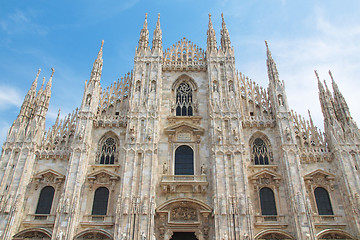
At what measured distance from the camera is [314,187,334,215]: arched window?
2072 centimetres

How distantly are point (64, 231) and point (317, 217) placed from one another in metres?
16.3

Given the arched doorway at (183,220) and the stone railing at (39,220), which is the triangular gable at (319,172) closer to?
the arched doorway at (183,220)

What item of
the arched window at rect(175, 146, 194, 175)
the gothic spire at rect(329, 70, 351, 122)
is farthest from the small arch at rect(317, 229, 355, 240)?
the arched window at rect(175, 146, 194, 175)

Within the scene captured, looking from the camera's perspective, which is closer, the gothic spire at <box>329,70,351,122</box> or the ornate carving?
the ornate carving

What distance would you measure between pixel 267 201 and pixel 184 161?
21.2 ft

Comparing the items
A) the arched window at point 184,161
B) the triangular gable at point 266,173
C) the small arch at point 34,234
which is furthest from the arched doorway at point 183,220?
the small arch at point 34,234

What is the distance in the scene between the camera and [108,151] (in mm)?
23234

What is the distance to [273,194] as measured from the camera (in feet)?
70.0

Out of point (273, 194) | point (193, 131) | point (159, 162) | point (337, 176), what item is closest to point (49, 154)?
point (159, 162)

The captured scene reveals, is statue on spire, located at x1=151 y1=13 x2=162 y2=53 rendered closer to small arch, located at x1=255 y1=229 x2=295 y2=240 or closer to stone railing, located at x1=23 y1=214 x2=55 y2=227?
stone railing, located at x1=23 y1=214 x2=55 y2=227

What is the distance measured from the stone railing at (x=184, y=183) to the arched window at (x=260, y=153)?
14.8 feet

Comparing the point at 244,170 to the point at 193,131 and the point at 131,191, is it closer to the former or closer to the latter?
the point at 193,131

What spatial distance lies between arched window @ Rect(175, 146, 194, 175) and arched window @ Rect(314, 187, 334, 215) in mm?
8876

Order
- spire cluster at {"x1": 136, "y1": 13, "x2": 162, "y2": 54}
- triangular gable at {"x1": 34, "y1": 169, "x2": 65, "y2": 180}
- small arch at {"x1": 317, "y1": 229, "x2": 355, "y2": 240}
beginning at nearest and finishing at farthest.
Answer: small arch at {"x1": 317, "y1": 229, "x2": 355, "y2": 240}, triangular gable at {"x1": 34, "y1": 169, "x2": 65, "y2": 180}, spire cluster at {"x1": 136, "y1": 13, "x2": 162, "y2": 54}
